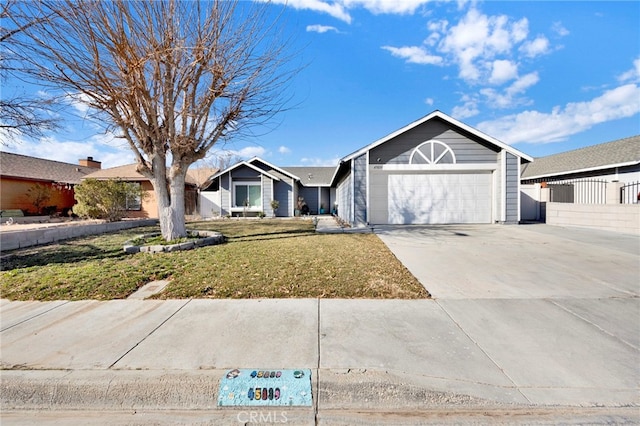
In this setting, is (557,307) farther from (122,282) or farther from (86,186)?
(86,186)

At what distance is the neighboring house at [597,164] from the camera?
1334cm

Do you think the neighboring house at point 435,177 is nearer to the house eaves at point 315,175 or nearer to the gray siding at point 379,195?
the gray siding at point 379,195

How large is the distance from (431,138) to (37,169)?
2476cm

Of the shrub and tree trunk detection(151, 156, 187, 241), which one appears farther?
the shrub

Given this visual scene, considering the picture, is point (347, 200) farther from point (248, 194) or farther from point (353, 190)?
point (248, 194)

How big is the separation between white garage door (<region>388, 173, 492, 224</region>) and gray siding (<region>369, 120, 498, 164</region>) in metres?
0.77

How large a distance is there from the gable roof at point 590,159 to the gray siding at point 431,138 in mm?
7469

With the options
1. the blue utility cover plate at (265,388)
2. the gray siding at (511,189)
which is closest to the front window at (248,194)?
the gray siding at (511,189)

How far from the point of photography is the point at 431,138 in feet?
39.5

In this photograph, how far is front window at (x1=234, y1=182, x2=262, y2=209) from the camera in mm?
19094

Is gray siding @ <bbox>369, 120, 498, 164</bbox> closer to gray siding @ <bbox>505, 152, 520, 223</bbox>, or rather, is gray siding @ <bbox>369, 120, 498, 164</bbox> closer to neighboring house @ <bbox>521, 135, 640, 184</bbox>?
gray siding @ <bbox>505, 152, 520, 223</bbox>

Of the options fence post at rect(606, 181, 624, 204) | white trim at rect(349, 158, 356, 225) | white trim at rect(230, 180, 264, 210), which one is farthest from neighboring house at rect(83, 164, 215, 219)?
fence post at rect(606, 181, 624, 204)

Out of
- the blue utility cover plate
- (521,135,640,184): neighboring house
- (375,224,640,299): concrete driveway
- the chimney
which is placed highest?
the chimney

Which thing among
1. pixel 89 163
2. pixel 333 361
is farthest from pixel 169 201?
pixel 89 163
